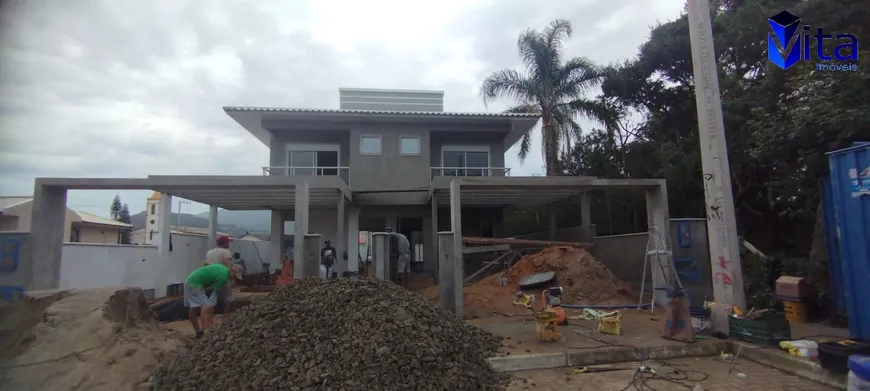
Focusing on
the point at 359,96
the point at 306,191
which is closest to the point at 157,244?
the point at 306,191

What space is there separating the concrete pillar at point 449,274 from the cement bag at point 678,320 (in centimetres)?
362

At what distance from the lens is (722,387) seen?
17.7 feet

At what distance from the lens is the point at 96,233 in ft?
103

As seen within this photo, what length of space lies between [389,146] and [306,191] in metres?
6.95

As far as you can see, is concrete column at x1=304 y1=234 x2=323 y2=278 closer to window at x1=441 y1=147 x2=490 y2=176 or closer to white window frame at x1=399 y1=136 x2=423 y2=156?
white window frame at x1=399 y1=136 x2=423 y2=156

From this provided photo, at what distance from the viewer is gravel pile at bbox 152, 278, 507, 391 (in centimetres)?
514

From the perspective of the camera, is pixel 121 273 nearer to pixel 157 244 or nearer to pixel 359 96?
pixel 157 244

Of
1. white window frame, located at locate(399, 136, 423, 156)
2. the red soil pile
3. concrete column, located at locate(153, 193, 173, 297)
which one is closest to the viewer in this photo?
the red soil pile

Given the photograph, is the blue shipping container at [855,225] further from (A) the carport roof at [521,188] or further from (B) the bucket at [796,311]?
(A) the carport roof at [521,188]

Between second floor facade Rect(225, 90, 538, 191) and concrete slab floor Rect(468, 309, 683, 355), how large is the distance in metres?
8.73

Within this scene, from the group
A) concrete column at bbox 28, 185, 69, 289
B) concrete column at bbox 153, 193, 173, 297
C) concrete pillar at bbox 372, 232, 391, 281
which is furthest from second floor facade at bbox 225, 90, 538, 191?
concrete column at bbox 28, 185, 69, 289

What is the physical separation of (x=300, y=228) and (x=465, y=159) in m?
9.16

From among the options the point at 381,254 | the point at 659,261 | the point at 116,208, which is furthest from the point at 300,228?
the point at 116,208

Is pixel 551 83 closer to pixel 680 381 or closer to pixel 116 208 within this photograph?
pixel 680 381
